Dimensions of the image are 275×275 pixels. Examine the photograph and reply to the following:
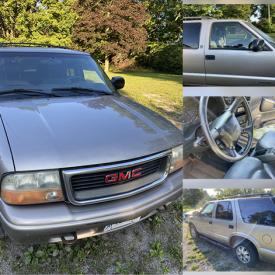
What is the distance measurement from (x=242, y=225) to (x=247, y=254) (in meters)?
0.20

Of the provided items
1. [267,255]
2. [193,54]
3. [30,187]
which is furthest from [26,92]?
[267,255]

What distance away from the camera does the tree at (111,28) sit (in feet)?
70.2

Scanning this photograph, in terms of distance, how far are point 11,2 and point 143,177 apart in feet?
59.6

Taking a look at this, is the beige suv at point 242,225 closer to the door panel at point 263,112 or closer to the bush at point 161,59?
the door panel at point 263,112

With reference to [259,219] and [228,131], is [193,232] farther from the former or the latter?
[228,131]

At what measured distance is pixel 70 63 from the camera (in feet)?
14.0

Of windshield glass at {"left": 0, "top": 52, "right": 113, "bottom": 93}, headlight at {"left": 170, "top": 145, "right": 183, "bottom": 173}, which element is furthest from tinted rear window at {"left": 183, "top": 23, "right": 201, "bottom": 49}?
windshield glass at {"left": 0, "top": 52, "right": 113, "bottom": 93}

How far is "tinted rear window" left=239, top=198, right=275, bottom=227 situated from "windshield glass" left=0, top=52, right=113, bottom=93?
7.58ft

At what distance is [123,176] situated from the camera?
2793 millimetres

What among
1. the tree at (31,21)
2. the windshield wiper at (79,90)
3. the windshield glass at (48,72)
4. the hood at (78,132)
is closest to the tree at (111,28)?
the tree at (31,21)

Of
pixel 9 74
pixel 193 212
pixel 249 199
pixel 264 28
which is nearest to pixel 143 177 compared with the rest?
pixel 193 212

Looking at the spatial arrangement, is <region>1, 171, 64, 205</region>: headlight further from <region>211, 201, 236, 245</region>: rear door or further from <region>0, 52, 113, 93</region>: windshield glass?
<region>0, 52, 113, 93</region>: windshield glass

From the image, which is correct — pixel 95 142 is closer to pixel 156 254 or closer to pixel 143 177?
pixel 143 177

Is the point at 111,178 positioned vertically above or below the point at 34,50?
below
